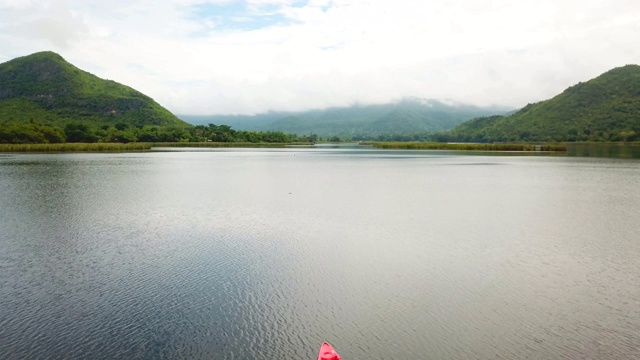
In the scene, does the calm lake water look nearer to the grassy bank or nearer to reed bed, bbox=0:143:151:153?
reed bed, bbox=0:143:151:153

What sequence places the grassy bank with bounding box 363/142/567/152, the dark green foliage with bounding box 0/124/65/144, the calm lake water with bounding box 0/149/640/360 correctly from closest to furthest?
the calm lake water with bounding box 0/149/640/360 → the dark green foliage with bounding box 0/124/65/144 → the grassy bank with bounding box 363/142/567/152

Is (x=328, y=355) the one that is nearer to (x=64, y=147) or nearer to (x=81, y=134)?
(x=64, y=147)

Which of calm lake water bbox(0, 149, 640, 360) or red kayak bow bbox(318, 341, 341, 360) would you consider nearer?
red kayak bow bbox(318, 341, 341, 360)

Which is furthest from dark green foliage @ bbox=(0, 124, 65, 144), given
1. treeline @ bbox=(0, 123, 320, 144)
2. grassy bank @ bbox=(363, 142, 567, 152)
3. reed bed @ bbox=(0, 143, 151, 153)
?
grassy bank @ bbox=(363, 142, 567, 152)

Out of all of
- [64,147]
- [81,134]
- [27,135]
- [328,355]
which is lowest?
[328,355]

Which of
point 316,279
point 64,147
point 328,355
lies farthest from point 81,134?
point 328,355

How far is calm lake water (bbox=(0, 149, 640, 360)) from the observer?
1070 cm

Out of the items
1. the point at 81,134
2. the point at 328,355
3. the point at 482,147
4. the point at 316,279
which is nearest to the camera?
the point at 328,355

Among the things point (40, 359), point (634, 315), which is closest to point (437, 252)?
point (634, 315)

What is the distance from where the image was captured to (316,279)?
51.6ft

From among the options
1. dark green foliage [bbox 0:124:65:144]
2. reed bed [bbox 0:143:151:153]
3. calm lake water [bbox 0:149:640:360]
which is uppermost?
dark green foliage [bbox 0:124:65:144]

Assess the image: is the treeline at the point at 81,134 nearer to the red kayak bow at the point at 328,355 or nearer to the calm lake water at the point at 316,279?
the calm lake water at the point at 316,279

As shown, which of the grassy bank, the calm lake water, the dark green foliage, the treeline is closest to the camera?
the calm lake water

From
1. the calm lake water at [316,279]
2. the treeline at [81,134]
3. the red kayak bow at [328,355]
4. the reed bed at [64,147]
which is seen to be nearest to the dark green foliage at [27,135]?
the treeline at [81,134]
